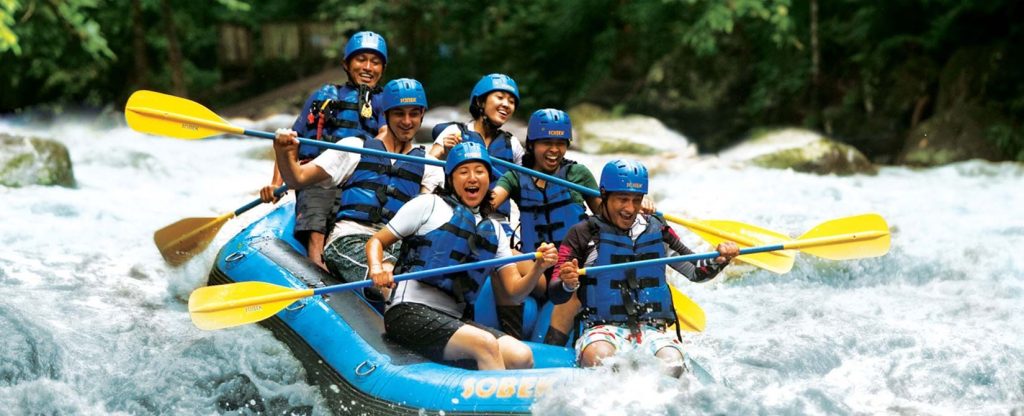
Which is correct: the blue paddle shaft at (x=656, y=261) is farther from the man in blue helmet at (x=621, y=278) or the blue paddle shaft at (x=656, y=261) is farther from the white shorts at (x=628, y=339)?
the white shorts at (x=628, y=339)

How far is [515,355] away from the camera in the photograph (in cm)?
419

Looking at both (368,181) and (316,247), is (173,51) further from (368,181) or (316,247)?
(368,181)

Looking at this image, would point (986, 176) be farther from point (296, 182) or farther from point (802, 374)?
point (296, 182)

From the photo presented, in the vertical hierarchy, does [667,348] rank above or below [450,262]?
below

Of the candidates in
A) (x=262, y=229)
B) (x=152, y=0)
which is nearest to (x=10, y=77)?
(x=152, y=0)

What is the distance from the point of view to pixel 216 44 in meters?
18.5

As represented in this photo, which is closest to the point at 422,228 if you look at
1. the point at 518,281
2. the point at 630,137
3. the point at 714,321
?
the point at 518,281

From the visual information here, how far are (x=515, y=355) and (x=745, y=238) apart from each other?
145cm

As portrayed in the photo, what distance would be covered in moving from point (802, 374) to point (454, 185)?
1880 millimetres

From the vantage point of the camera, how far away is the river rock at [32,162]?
8.52m

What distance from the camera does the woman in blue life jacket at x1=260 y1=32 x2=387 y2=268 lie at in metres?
5.30

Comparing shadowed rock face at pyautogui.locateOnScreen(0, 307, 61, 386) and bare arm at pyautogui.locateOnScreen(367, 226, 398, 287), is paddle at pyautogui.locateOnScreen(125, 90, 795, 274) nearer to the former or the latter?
bare arm at pyautogui.locateOnScreen(367, 226, 398, 287)

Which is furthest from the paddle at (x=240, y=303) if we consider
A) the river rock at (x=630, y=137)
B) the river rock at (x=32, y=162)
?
the river rock at (x=630, y=137)

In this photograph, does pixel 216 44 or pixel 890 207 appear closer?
pixel 890 207
